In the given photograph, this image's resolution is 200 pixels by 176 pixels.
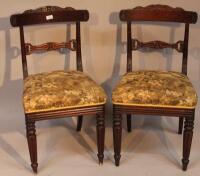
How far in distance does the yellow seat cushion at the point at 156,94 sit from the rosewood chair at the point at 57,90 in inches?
4.3

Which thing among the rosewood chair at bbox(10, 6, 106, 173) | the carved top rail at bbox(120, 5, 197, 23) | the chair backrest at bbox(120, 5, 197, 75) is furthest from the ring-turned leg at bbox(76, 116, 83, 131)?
the carved top rail at bbox(120, 5, 197, 23)

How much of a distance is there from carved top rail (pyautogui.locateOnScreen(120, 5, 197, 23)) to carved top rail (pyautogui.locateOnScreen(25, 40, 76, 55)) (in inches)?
12.7

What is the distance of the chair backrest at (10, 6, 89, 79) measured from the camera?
6.44ft

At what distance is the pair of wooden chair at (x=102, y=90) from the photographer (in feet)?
5.77

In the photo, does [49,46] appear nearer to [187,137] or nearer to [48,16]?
[48,16]

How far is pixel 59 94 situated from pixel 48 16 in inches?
18.9

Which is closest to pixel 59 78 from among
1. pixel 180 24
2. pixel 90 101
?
pixel 90 101

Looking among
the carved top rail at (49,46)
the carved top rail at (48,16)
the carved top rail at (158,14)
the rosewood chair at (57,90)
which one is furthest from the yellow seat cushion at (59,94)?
the carved top rail at (158,14)

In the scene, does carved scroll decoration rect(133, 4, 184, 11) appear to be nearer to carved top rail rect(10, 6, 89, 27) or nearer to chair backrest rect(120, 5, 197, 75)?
chair backrest rect(120, 5, 197, 75)

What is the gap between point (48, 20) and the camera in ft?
6.53

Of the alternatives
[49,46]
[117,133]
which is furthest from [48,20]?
[117,133]

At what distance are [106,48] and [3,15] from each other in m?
0.64

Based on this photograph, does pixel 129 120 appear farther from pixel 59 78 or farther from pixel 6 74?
pixel 6 74

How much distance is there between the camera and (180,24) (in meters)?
2.16
